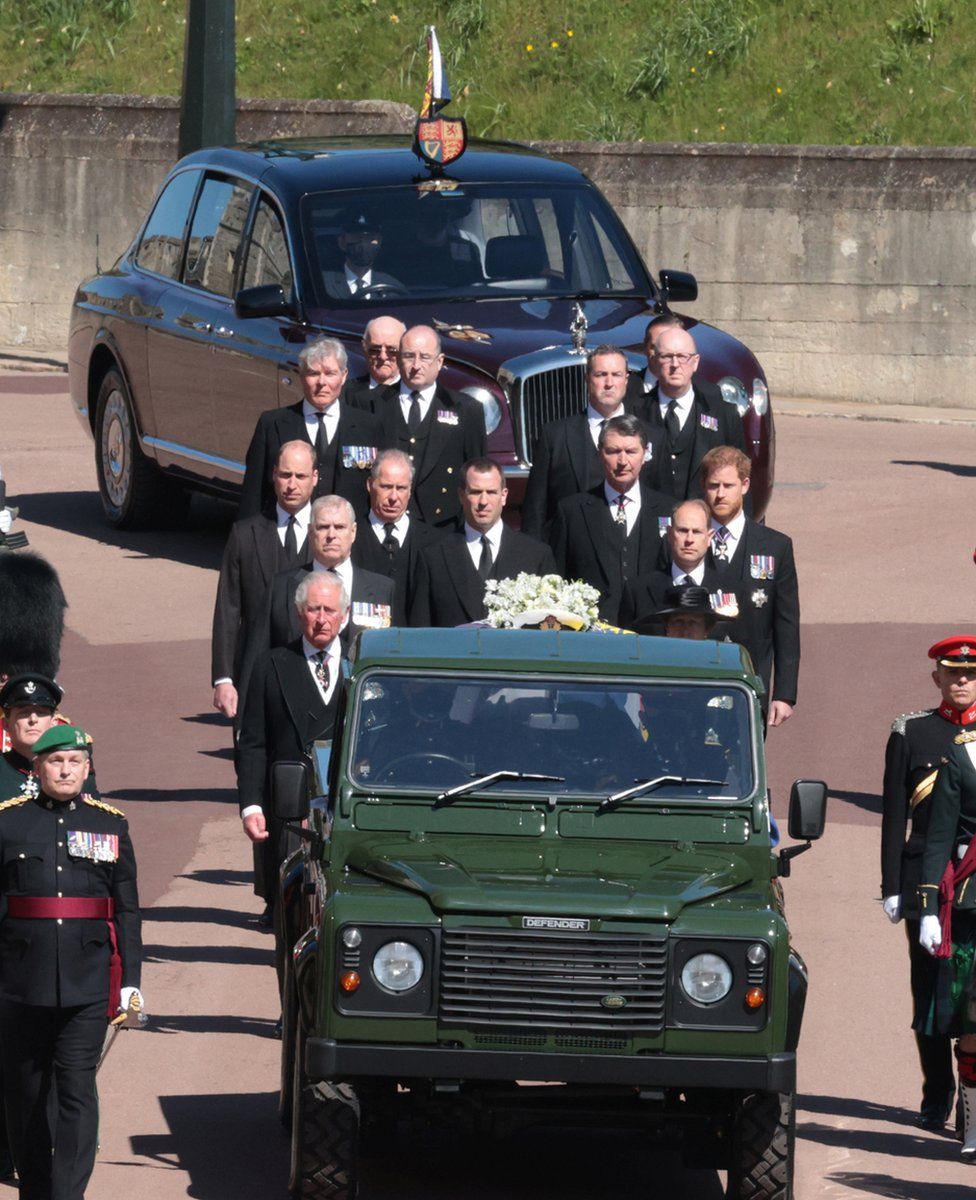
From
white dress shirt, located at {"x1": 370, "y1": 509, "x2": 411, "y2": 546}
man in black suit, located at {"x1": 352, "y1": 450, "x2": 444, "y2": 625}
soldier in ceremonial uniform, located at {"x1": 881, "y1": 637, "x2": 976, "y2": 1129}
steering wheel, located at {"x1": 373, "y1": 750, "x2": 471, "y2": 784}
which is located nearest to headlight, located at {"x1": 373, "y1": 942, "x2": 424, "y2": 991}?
steering wheel, located at {"x1": 373, "y1": 750, "x2": 471, "y2": 784}

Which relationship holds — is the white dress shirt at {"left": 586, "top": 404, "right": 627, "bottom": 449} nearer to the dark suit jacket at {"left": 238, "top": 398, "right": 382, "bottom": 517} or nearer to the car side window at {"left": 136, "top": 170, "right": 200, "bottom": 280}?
the dark suit jacket at {"left": 238, "top": 398, "right": 382, "bottom": 517}

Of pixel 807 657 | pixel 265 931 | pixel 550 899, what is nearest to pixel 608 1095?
pixel 550 899

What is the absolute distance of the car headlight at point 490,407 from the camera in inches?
632

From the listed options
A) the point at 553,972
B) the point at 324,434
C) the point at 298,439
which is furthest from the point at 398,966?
the point at 324,434

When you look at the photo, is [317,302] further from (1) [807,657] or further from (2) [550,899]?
(2) [550,899]

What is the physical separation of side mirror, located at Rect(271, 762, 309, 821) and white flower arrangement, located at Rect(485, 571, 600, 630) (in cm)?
187

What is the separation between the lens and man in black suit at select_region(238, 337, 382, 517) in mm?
13289

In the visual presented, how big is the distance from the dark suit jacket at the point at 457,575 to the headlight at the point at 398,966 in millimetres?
3817

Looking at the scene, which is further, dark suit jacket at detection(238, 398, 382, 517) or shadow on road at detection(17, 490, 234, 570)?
shadow on road at detection(17, 490, 234, 570)

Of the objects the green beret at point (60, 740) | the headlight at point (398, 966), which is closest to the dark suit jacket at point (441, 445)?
the green beret at point (60, 740)

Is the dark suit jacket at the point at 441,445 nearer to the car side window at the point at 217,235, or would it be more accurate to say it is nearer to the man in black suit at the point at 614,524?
the man in black suit at the point at 614,524

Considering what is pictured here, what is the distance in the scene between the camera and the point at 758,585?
11.9 metres

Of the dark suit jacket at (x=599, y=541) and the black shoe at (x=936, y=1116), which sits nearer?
the black shoe at (x=936, y=1116)

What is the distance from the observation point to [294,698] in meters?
10.3
